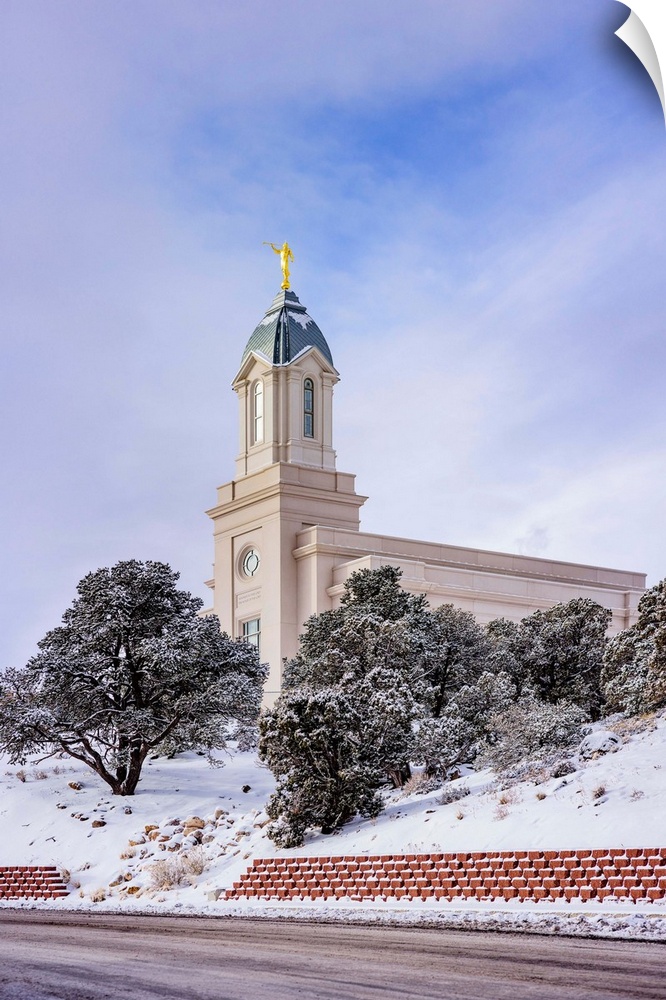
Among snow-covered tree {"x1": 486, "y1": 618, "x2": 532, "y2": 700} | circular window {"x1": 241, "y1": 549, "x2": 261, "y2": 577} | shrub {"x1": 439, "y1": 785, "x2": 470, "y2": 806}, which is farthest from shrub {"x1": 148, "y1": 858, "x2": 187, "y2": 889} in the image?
circular window {"x1": 241, "y1": 549, "x2": 261, "y2": 577}

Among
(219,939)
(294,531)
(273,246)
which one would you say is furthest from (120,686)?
(273,246)

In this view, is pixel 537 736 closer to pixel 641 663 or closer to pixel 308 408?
pixel 641 663

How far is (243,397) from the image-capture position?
6625 centimetres

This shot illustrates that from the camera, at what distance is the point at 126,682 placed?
33.8 meters

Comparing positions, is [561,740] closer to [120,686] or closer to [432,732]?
[432,732]

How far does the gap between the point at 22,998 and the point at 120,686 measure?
22015 millimetres

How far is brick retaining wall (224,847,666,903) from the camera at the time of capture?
1770 centimetres

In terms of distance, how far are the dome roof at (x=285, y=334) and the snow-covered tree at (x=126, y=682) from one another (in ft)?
103

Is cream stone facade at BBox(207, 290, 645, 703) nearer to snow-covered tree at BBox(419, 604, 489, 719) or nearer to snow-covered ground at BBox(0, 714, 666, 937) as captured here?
snow-covered tree at BBox(419, 604, 489, 719)

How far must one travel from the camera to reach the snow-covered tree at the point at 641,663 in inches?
1008

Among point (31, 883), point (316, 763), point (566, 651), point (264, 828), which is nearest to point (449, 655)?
point (566, 651)

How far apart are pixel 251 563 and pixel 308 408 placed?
8.78 metres

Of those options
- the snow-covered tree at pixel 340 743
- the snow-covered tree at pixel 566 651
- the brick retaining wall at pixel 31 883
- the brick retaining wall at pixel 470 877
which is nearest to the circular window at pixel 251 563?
the snow-covered tree at pixel 566 651

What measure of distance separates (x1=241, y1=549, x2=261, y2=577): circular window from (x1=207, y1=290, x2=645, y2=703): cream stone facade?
0.18 feet
